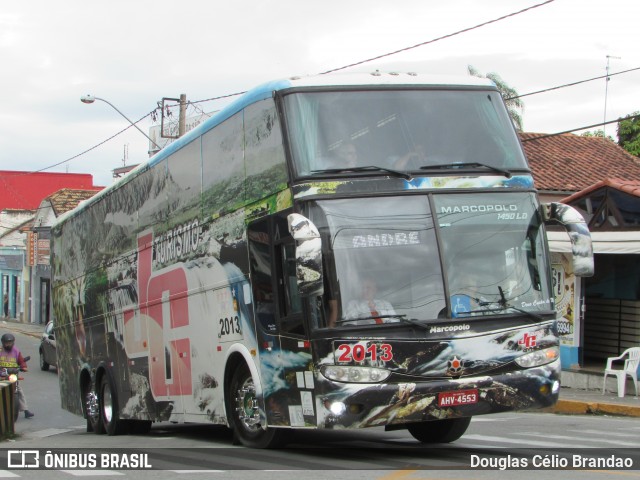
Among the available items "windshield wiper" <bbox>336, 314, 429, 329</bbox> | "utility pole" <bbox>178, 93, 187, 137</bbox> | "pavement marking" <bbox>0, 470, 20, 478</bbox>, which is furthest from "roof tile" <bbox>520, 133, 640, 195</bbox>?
"pavement marking" <bbox>0, 470, 20, 478</bbox>

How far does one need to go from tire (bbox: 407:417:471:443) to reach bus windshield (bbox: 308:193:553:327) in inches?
88.5

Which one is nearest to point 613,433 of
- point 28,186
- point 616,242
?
point 616,242

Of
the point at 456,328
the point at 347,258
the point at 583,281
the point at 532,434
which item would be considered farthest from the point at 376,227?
the point at 583,281

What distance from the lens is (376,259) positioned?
9.30 m

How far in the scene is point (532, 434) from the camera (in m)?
13.3

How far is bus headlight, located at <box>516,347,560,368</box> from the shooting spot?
966 cm

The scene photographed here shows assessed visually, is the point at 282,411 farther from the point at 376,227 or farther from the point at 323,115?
the point at 323,115

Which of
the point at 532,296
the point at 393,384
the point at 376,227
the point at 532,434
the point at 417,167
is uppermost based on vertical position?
the point at 417,167

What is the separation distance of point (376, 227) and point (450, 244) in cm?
73

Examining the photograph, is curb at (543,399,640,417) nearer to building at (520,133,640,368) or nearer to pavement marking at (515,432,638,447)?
building at (520,133,640,368)

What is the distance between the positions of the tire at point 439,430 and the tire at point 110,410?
6592 millimetres

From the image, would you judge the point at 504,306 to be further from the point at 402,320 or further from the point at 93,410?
the point at 93,410

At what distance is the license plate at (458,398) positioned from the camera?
30.5 ft

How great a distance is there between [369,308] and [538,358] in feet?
6.02
